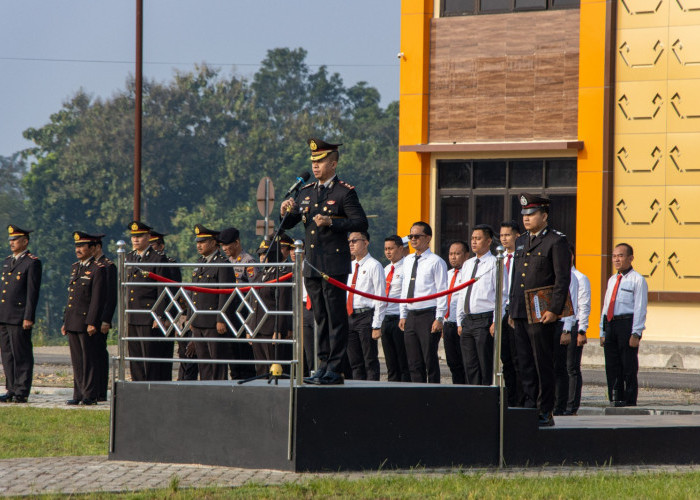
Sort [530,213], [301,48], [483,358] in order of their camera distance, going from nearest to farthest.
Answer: [530,213] → [483,358] → [301,48]

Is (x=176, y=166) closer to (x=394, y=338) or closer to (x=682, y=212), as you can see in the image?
(x=682, y=212)

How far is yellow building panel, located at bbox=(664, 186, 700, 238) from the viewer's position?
72.1ft

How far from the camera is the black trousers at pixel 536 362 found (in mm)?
10180

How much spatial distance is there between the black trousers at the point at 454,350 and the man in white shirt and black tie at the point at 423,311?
0.10 m

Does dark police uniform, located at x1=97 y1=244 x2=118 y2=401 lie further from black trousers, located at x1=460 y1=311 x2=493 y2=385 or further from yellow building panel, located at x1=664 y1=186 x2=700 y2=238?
yellow building panel, located at x1=664 y1=186 x2=700 y2=238

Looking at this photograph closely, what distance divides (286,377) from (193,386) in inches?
27.2

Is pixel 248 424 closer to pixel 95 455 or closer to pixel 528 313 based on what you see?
pixel 95 455

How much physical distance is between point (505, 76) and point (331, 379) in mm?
15037

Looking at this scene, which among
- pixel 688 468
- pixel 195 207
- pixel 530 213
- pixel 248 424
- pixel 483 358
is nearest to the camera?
pixel 248 424

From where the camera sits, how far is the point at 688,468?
981cm

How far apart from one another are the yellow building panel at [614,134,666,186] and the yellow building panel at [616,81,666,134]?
5.7 inches

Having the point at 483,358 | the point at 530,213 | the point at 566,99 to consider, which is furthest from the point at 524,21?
the point at 530,213

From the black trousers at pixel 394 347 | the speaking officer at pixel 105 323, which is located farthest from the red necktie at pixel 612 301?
the speaking officer at pixel 105 323

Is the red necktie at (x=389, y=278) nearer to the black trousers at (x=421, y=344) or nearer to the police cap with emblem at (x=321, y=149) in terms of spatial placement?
the black trousers at (x=421, y=344)
